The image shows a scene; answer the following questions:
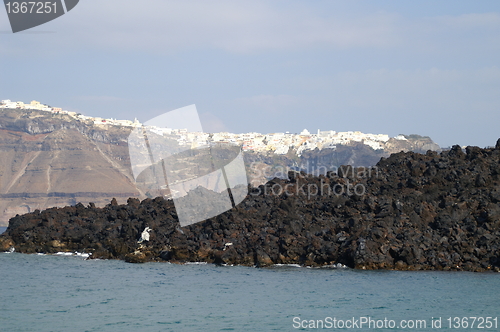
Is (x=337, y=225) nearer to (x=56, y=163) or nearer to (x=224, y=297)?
(x=224, y=297)

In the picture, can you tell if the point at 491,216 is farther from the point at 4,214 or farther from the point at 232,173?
the point at 4,214

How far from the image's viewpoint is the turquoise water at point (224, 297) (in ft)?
67.3

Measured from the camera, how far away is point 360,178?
4094 centimetres

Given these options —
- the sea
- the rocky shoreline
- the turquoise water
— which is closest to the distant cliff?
the rocky shoreline

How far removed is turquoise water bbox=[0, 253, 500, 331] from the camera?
20.5 metres

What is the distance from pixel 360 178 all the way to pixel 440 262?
11471 millimetres

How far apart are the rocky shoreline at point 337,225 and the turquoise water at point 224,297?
1684mm


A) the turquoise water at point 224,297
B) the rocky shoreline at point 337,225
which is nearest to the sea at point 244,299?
the turquoise water at point 224,297

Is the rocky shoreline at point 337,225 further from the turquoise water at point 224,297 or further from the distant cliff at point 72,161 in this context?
the distant cliff at point 72,161

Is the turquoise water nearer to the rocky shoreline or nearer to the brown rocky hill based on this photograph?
the rocky shoreline

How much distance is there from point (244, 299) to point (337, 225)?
12.2m

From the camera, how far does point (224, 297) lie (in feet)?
80.2

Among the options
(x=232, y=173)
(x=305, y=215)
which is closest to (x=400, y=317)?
(x=305, y=215)

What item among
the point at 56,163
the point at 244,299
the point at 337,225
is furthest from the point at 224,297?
the point at 56,163
